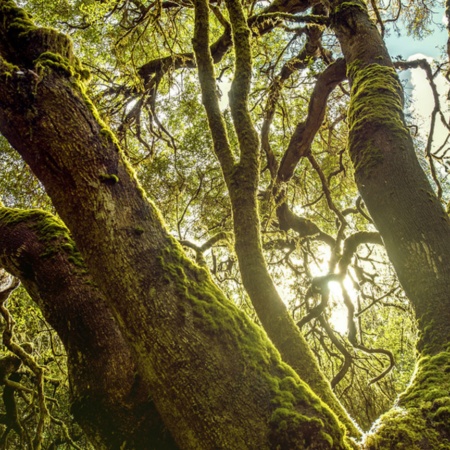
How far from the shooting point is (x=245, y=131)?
2508mm

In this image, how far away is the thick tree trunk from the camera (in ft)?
5.03

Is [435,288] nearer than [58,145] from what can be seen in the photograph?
No

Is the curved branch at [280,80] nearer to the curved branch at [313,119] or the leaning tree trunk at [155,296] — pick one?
the curved branch at [313,119]

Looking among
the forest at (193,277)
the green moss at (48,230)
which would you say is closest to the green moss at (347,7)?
the forest at (193,277)

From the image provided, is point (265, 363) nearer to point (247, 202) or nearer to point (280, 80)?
point (247, 202)

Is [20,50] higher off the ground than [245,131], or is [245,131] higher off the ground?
[20,50]

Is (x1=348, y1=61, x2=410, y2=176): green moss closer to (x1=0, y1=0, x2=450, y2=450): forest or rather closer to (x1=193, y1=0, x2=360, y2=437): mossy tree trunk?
(x1=0, y1=0, x2=450, y2=450): forest

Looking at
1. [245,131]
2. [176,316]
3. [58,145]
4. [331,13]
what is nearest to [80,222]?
[58,145]

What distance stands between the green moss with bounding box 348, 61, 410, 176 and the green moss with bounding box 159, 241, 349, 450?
1.49 metres

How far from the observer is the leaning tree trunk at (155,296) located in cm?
123

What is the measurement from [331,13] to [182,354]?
3.61 m

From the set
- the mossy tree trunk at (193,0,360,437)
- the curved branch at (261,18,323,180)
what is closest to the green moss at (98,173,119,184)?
the mossy tree trunk at (193,0,360,437)

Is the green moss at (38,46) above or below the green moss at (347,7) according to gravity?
below

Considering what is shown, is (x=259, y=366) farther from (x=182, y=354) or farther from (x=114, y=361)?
(x=114, y=361)
